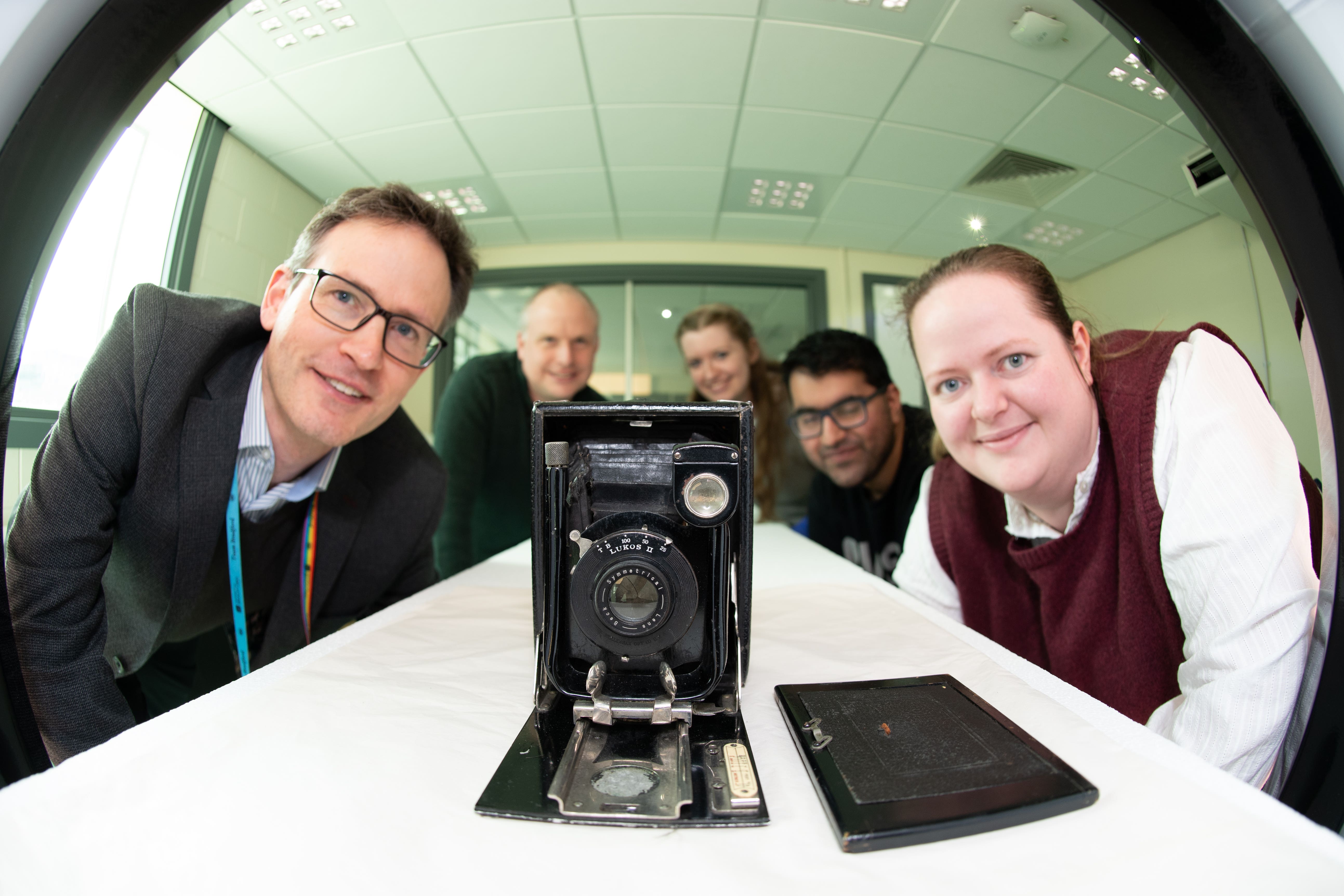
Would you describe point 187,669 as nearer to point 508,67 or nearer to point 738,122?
point 508,67

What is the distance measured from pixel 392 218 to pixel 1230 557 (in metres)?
1.79

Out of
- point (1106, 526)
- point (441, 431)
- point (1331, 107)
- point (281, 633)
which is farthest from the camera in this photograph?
point (441, 431)

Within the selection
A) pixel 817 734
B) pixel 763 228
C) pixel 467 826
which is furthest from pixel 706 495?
pixel 763 228

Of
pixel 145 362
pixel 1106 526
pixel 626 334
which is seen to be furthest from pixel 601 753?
pixel 626 334

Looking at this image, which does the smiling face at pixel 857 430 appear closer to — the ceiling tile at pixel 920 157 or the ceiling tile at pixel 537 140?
the ceiling tile at pixel 920 157

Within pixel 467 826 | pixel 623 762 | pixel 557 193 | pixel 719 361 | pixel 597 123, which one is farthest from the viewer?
pixel 719 361

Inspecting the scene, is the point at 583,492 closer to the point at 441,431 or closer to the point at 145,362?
the point at 145,362

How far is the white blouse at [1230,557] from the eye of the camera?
0.66 meters

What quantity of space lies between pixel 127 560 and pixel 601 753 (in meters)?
1.18

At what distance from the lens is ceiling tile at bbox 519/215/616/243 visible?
1949 millimetres

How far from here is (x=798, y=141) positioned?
5.14ft

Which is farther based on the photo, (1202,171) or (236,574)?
(236,574)

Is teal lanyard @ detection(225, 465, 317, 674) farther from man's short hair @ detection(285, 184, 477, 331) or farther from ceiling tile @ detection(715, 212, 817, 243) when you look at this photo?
ceiling tile @ detection(715, 212, 817, 243)

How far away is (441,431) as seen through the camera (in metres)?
2.39
